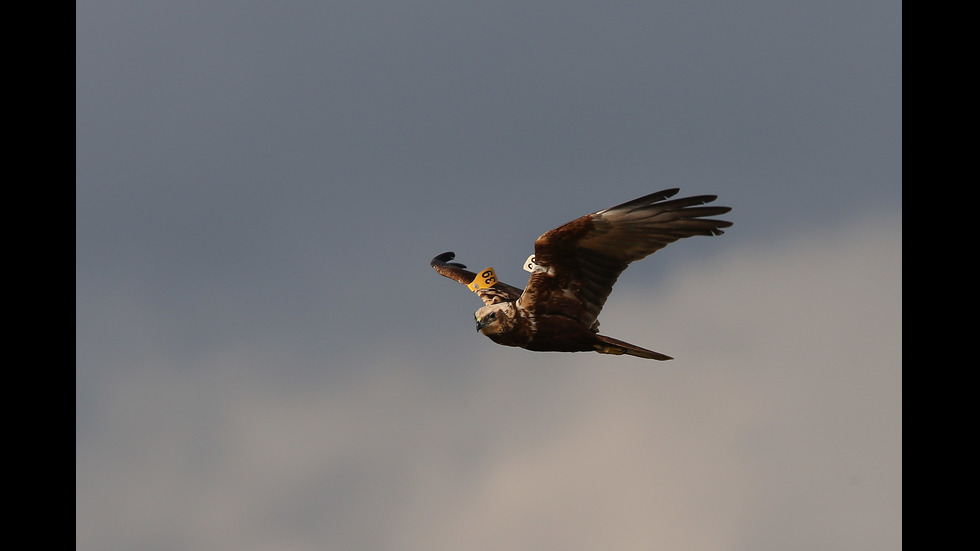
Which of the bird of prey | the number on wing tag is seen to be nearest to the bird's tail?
the bird of prey

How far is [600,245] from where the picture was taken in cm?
1515

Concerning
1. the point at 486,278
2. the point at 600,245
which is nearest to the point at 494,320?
the point at 486,278

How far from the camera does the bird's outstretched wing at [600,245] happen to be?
14.5m

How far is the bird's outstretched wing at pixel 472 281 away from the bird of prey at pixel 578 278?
27cm

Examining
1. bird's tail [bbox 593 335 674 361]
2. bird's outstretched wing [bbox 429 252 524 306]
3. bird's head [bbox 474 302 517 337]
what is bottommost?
bird's tail [bbox 593 335 674 361]

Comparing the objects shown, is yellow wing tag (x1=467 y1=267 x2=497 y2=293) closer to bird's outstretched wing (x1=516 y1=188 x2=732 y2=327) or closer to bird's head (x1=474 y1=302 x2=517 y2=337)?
bird's head (x1=474 y1=302 x2=517 y2=337)

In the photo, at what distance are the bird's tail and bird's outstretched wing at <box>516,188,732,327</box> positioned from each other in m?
0.36

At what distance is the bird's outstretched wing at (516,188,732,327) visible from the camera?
14.5 metres

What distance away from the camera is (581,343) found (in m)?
15.4

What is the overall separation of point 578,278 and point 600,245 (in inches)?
24.8
